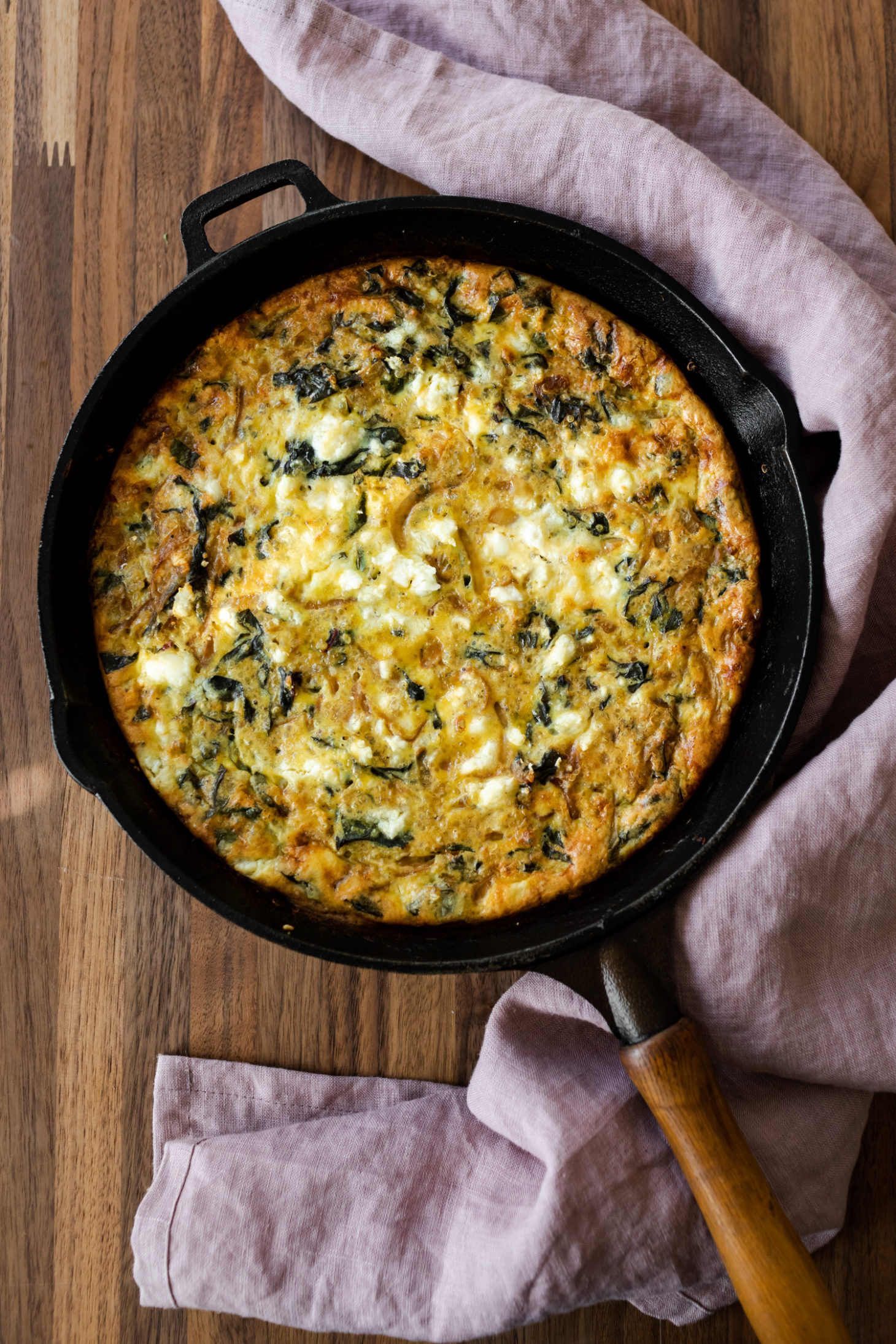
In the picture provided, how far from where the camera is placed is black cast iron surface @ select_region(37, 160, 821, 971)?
240 centimetres

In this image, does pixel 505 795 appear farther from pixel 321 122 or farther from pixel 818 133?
pixel 818 133

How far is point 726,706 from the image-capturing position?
254cm

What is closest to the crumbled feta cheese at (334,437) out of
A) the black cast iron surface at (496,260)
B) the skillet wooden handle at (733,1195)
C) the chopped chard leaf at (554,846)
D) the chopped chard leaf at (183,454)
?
the chopped chard leaf at (183,454)

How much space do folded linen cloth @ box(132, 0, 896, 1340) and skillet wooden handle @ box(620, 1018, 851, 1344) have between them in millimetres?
210

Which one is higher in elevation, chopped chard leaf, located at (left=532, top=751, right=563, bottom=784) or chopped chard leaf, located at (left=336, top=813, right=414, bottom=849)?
chopped chard leaf, located at (left=532, top=751, right=563, bottom=784)

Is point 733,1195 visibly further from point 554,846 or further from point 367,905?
point 367,905

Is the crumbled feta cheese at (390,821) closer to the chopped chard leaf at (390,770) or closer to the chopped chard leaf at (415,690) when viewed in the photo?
the chopped chard leaf at (390,770)

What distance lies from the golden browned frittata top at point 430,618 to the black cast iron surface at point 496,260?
2.7 inches

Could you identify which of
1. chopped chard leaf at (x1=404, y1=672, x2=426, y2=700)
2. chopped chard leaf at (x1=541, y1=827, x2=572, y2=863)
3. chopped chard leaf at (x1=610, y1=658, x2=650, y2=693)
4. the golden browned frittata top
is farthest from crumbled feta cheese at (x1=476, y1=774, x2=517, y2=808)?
chopped chard leaf at (x1=610, y1=658, x2=650, y2=693)

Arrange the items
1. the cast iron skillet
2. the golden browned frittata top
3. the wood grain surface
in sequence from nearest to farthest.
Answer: the cast iron skillet, the golden browned frittata top, the wood grain surface

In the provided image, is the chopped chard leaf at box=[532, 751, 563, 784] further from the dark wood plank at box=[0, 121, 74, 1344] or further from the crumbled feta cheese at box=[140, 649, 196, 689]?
the dark wood plank at box=[0, 121, 74, 1344]

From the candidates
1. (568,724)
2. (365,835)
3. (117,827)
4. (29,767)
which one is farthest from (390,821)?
(29,767)

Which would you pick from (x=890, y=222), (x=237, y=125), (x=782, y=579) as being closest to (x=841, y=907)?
(x=782, y=579)

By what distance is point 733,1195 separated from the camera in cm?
231
